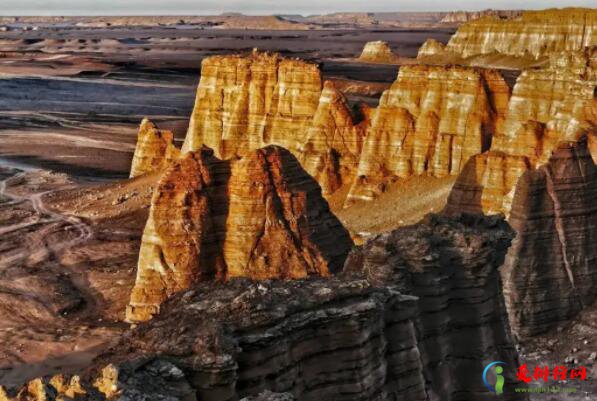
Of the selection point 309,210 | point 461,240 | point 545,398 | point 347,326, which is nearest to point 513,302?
point 545,398

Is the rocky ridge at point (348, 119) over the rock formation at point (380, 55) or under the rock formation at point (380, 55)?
over

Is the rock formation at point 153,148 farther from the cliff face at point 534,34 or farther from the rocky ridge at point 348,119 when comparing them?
the cliff face at point 534,34

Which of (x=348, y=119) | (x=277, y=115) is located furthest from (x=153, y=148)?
(x=348, y=119)

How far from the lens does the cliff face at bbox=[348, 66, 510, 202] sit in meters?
47.2

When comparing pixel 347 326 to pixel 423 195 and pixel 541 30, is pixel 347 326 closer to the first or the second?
pixel 423 195

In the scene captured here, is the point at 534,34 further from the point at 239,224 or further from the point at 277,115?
the point at 239,224

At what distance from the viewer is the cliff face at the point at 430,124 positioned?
155 ft

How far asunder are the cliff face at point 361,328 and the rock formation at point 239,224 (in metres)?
11.3

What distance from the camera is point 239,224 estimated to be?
3297cm

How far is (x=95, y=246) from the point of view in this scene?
2141 inches

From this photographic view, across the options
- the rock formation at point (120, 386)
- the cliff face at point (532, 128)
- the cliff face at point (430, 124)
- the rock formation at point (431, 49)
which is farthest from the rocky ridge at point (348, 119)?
the rock formation at point (431, 49)

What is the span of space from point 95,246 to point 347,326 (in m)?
40.2

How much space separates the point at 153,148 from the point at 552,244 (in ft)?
128

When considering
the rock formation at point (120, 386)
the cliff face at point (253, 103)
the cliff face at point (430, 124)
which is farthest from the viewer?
the cliff face at point (253, 103)
